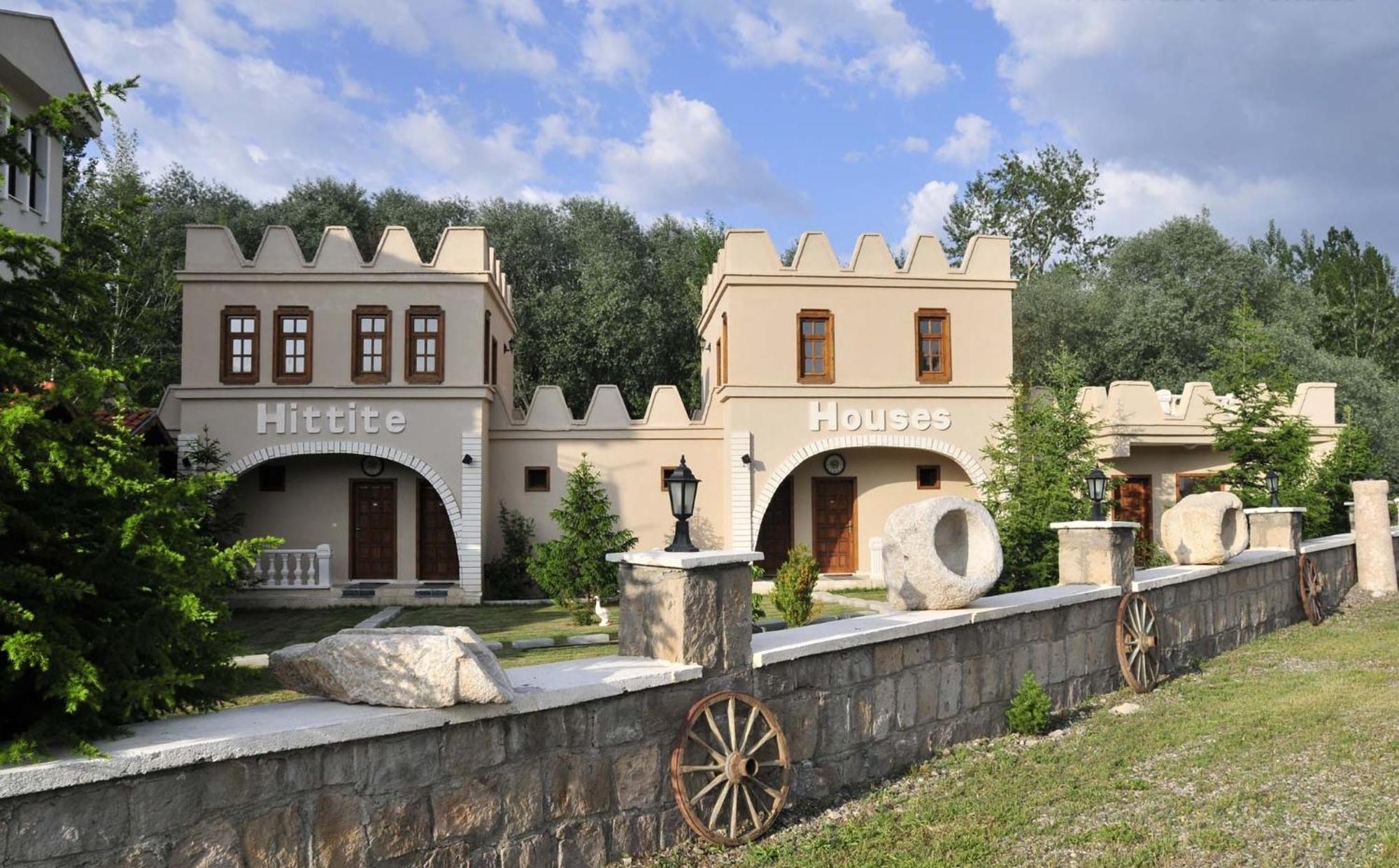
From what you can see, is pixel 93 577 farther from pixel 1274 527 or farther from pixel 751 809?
pixel 1274 527

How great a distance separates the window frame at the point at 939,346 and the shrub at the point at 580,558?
6.98 meters

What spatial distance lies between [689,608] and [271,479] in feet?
50.7

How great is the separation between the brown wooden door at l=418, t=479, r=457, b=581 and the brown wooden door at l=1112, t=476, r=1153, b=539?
1313 centimetres

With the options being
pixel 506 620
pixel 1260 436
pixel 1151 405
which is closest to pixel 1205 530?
pixel 1260 436

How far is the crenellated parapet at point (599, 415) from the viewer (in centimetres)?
1919

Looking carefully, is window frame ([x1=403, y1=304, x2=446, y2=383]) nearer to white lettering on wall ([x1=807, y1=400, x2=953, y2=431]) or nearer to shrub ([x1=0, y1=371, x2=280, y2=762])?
white lettering on wall ([x1=807, y1=400, x2=953, y2=431])

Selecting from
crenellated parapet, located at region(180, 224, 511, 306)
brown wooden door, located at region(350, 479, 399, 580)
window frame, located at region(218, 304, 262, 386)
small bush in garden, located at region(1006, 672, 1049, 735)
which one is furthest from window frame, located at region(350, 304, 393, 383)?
small bush in garden, located at region(1006, 672, 1049, 735)

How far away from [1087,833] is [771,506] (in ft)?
48.7

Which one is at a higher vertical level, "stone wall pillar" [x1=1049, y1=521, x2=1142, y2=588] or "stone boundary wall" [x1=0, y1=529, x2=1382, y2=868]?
"stone wall pillar" [x1=1049, y1=521, x2=1142, y2=588]

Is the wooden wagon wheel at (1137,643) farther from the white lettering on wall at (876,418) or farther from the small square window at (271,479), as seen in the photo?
the small square window at (271,479)

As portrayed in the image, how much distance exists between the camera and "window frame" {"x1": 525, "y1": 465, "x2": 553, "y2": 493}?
19.1m

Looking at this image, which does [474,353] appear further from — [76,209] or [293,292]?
[76,209]

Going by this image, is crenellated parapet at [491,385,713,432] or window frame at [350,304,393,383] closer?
window frame at [350,304,393,383]

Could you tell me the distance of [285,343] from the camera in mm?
17781
